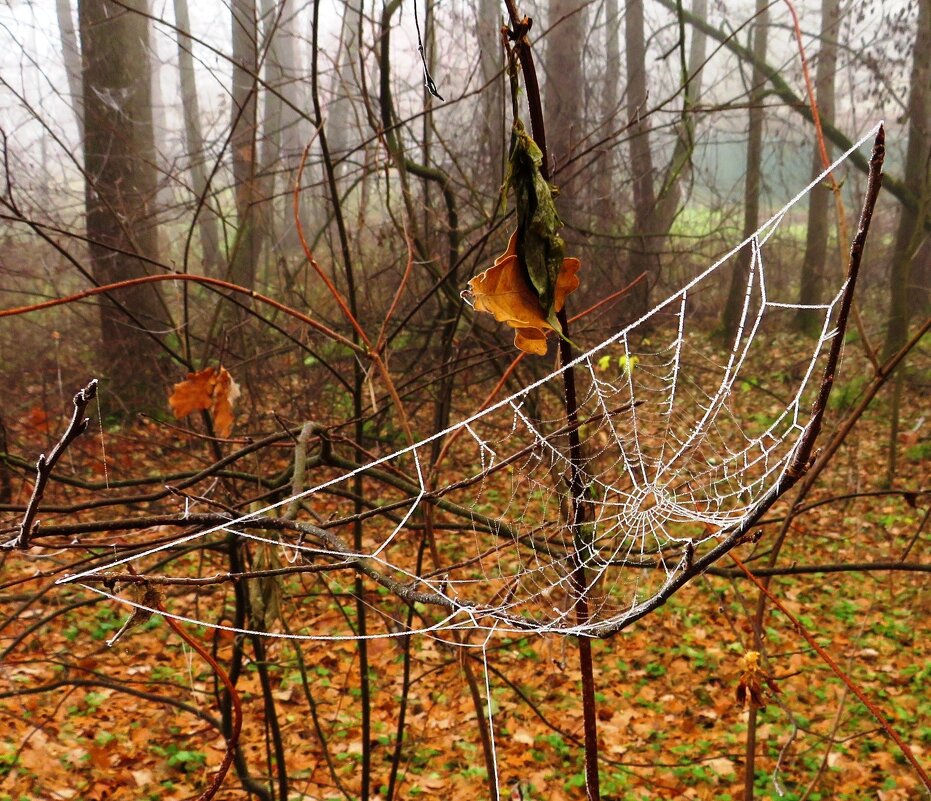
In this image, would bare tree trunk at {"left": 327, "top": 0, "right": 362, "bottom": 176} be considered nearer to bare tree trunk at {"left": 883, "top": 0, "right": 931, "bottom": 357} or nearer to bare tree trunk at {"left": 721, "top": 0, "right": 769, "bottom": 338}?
bare tree trunk at {"left": 721, "top": 0, "right": 769, "bottom": 338}

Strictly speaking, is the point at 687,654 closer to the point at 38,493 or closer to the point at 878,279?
the point at 38,493

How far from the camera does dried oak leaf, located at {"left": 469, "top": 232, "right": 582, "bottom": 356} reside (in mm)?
944

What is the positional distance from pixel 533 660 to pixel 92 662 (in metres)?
2.26

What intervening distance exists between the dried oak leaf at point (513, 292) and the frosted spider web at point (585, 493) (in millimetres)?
80

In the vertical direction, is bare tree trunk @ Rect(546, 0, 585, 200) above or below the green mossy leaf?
above

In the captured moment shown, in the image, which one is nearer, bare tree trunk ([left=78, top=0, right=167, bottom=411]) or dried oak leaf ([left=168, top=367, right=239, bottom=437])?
dried oak leaf ([left=168, top=367, right=239, bottom=437])

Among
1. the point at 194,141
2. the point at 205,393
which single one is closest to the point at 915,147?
the point at 194,141

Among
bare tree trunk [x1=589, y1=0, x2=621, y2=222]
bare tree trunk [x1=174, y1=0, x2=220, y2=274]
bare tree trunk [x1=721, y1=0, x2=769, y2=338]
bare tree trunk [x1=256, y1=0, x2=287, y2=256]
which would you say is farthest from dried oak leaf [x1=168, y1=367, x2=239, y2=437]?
bare tree trunk [x1=721, y1=0, x2=769, y2=338]

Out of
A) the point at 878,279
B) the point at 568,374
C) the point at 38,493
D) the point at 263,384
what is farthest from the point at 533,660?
the point at 878,279

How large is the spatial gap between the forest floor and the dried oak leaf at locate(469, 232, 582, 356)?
2237mm

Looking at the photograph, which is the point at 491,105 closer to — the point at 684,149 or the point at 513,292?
the point at 684,149

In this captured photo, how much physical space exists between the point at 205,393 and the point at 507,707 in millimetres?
2799

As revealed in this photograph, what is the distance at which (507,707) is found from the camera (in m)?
4.17

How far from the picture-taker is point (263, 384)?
580 centimetres
